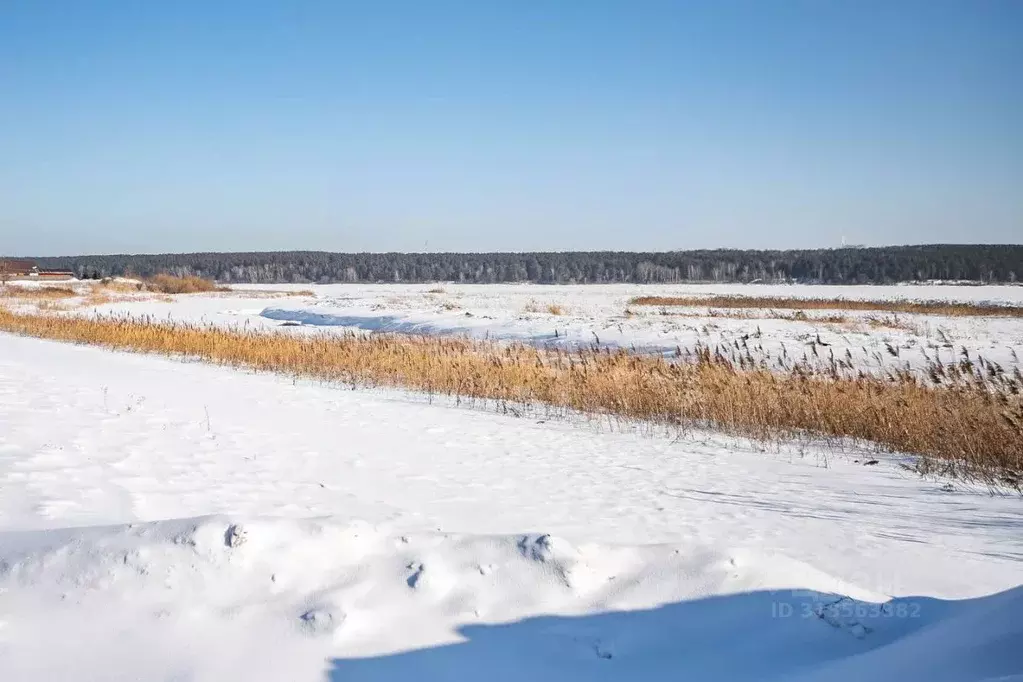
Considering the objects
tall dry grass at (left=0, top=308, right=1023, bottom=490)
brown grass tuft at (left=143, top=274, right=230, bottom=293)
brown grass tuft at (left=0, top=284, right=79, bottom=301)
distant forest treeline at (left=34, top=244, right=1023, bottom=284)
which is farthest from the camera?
distant forest treeline at (left=34, top=244, right=1023, bottom=284)

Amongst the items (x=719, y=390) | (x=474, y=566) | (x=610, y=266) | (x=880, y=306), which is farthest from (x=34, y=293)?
(x=610, y=266)

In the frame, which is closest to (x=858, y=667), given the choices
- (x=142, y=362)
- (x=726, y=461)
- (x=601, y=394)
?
(x=726, y=461)

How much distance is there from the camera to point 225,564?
13.5 feet

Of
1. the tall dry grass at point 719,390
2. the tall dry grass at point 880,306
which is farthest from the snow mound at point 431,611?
the tall dry grass at point 880,306

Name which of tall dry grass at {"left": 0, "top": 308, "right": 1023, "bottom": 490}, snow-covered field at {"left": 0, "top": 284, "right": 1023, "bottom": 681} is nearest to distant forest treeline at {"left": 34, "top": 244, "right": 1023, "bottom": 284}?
tall dry grass at {"left": 0, "top": 308, "right": 1023, "bottom": 490}

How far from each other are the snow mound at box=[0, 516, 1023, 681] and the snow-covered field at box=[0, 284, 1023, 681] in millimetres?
12

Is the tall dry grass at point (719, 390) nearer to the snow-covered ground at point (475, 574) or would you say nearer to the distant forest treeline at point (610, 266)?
the snow-covered ground at point (475, 574)

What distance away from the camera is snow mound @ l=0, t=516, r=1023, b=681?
3453 millimetres

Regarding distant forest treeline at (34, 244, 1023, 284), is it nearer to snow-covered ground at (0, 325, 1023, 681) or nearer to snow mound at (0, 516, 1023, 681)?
snow-covered ground at (0, 325, 1023, 681)

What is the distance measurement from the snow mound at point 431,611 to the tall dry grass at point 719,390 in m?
4.58

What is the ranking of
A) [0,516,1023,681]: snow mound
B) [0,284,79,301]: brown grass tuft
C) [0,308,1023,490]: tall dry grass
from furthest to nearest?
1. [0,284,79,301]: brown grass tuft
2. [0,308,1023,490]: tall dry grass
3. [0,516,1023,681]: snow mound

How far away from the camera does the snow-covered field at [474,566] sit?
3.52 m

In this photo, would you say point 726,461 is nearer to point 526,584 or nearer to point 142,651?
point 526,584

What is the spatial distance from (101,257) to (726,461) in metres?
205
